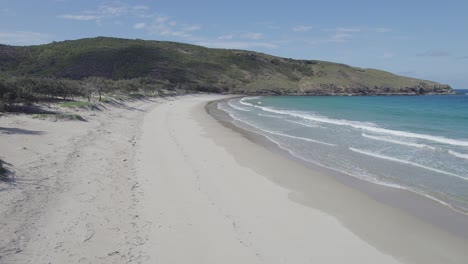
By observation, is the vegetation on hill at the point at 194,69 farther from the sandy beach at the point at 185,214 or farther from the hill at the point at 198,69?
the sandy beach at the point at 185,214

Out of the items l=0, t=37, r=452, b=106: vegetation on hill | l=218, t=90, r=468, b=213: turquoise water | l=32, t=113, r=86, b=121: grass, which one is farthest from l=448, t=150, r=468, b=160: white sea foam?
l=0, t=37, r=452, b=106: vegetation on hill

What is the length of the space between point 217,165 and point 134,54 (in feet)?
313

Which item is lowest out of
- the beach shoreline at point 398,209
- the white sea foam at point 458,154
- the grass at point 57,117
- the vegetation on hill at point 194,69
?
the beach shoreline at point 398,209

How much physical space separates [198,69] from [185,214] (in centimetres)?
9772

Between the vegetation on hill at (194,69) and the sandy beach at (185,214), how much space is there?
46042 millimetres

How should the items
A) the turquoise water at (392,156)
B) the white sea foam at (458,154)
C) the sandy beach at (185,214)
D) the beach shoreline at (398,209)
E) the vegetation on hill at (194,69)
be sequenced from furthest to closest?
the vegetation on hill at (194,69)
the white sea foam at (458,154)
the turquoise water at (392,156)
the beach shoreline at (398,209)
the sandy beach at (185,214)

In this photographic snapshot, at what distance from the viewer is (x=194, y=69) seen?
10144cm

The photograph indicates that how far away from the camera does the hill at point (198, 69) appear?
288ft

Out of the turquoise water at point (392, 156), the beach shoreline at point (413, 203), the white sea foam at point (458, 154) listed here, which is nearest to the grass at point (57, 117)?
the turquoise water at point (392, 156)

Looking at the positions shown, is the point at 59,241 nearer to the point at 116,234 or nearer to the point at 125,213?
the point at 116,234

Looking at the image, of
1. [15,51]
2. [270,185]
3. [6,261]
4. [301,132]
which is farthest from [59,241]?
[15,51]

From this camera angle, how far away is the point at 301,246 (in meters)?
6.34

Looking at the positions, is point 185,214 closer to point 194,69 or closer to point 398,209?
point 398,209

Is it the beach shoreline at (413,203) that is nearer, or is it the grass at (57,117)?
the beach shoreline at (413,203)
